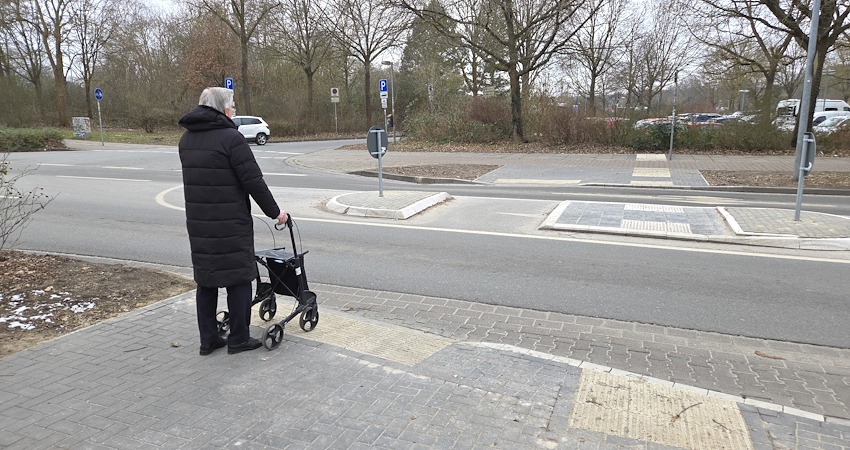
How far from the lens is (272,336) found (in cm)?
414

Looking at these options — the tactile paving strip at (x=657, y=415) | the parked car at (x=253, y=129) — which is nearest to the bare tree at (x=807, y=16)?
the tactile paving strip at (x=657, y=415)

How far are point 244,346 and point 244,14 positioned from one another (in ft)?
124

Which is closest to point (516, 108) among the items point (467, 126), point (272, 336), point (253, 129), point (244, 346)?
point (467, 126)

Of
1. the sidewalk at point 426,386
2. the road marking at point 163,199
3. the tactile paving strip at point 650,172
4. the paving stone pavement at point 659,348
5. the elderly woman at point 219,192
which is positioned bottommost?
the paving stone pavement at point 659,348

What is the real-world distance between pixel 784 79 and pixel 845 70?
521 cm

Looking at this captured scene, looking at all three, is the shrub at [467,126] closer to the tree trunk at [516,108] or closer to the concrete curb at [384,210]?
the tree trunk at [516,108]

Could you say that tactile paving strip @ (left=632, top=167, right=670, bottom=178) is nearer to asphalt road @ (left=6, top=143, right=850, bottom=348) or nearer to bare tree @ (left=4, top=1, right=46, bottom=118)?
asphalt road @ (left=6, top=143, right=850, bottom=348)

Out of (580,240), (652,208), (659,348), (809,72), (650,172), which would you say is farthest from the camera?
(650,172)

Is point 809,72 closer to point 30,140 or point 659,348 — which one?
point 659,348

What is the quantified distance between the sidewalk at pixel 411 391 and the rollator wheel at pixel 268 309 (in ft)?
0.36

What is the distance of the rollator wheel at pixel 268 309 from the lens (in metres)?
4.68

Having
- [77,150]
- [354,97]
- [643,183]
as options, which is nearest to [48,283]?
[643,183]

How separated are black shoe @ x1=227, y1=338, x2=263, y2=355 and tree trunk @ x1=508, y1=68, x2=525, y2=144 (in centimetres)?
2192

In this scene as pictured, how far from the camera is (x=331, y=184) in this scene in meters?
15.4
